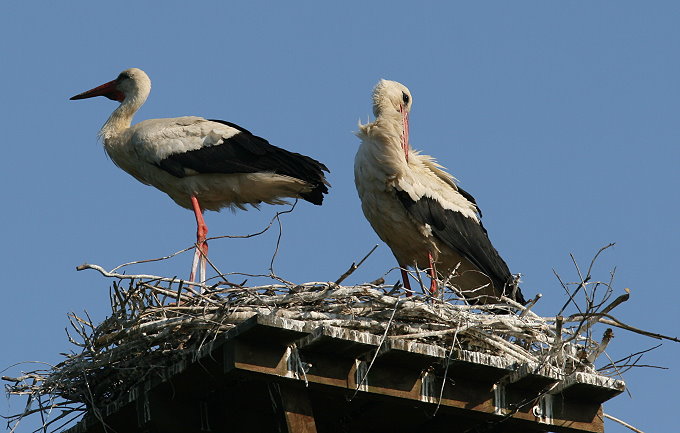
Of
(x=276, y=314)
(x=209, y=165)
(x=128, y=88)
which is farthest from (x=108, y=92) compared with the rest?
(x=276, y=314)

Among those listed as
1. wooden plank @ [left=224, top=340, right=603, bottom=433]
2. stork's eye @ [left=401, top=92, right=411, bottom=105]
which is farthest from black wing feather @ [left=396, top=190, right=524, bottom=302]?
wooden plank @ [left=224, top=340, right=603, bottom=433]

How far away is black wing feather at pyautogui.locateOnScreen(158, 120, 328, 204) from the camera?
955 cm

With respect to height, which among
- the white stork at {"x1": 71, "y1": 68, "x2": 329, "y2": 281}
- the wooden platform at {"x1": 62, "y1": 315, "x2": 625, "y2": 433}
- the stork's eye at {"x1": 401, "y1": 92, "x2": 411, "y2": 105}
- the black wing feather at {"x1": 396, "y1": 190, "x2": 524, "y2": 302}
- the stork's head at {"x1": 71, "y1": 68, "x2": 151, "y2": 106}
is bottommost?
the wooden platform at {"x1": 62, "y1": 315, "x2": 625, "y2": 433}

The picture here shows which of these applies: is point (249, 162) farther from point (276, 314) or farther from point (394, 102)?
point (276, 314)

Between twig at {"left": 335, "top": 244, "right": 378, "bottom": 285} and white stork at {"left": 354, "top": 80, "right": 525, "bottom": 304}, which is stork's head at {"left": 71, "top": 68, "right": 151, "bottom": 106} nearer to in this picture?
white stork at {"left": 354, "top": 80, "right": 525, "bottom": 304}

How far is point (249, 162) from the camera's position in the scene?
9.62 m

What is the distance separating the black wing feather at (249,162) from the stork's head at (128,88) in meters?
1.29

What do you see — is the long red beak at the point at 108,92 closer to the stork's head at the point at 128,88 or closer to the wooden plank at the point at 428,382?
the stork's head at the point at 128,88

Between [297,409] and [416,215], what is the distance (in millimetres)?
3711

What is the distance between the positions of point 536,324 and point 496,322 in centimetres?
35

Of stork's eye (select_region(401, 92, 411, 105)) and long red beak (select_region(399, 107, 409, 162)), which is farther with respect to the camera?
stork's eye (select_region(401, 92, 411, 105))

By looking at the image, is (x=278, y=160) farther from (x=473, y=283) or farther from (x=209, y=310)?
(x=209, y=310)

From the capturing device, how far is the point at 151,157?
32.0 feet

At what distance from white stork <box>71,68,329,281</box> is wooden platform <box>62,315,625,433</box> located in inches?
138
